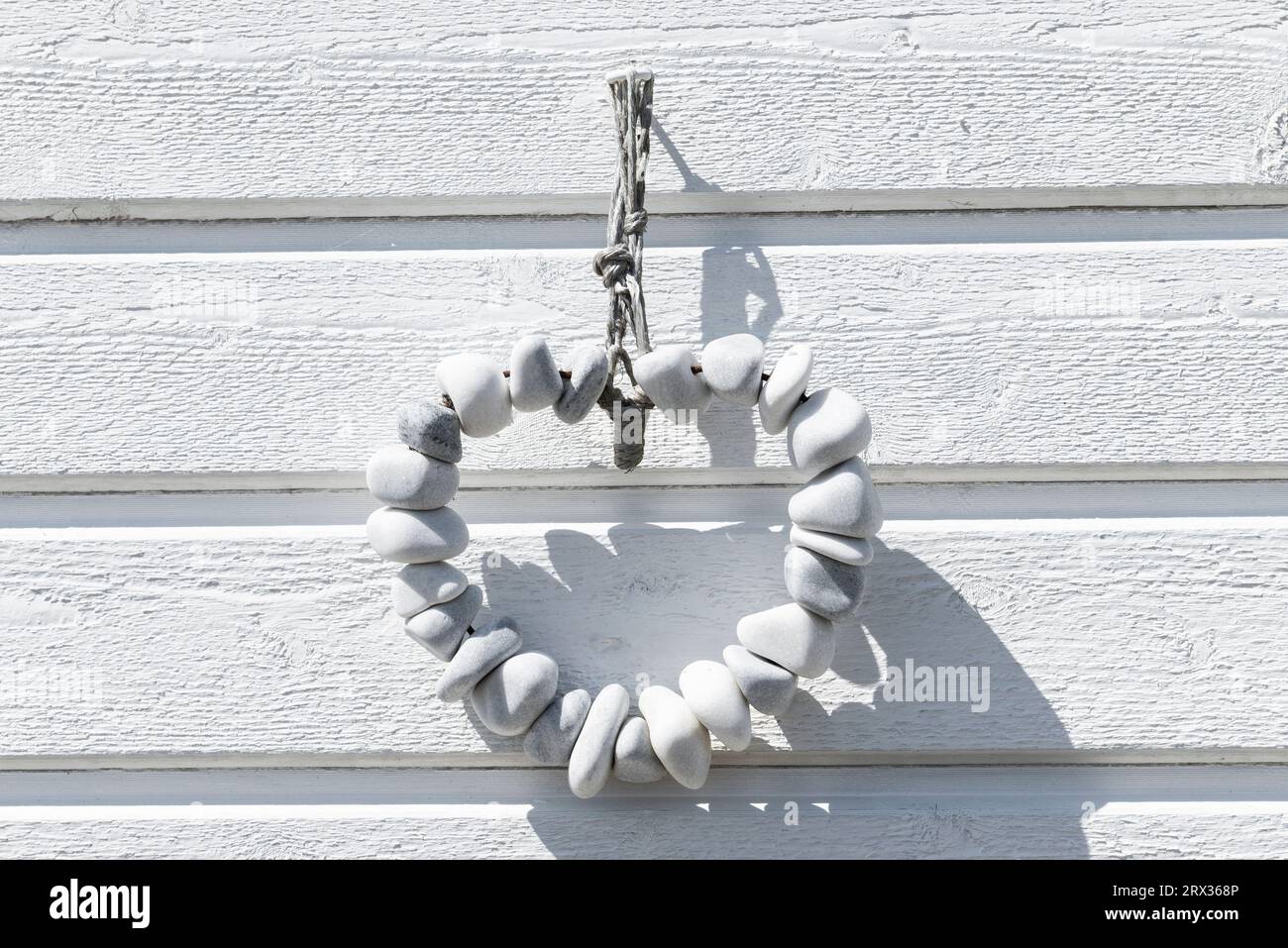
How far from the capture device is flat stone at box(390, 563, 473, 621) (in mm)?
629

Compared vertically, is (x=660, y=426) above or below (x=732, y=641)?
above

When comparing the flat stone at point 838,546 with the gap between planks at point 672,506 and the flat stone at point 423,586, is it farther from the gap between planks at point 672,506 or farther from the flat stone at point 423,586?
the flat stone at point 423,586

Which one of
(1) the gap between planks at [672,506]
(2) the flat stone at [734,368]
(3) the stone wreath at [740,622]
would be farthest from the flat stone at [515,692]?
(2) the flat stone at [734,368]

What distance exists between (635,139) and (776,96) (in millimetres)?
115

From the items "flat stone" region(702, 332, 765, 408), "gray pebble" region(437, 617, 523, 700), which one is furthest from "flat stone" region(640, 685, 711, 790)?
"flat stone" region(702, 332, 765, 408)

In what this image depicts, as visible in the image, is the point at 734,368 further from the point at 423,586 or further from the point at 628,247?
the point at 423,586

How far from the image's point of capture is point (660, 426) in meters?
0.69

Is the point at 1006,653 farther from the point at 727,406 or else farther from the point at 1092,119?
the point at 1092,119

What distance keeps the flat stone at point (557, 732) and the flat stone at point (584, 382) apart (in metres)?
0.19

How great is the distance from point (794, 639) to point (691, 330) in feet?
0.74

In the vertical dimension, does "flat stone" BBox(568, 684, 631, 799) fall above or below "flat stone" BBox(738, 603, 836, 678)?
below

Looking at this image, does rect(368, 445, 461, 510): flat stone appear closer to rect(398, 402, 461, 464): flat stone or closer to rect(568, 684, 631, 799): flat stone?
rect(398, 402, 461, 464): flat stone

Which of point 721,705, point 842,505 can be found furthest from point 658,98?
point 721,705

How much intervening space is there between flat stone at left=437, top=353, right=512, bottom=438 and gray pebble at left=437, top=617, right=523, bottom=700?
133 mm
